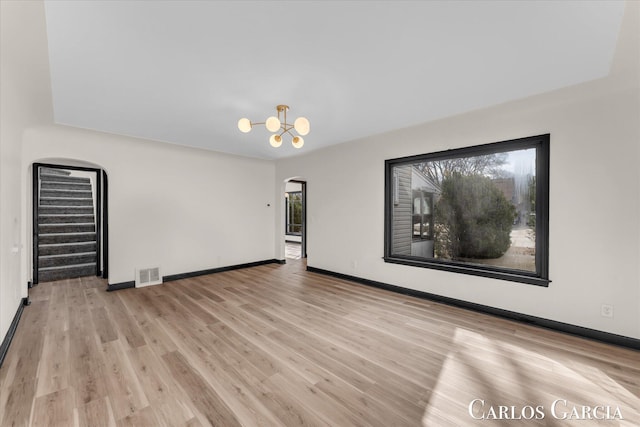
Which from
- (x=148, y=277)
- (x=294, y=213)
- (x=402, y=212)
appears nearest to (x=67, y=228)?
(x=148, y=277)

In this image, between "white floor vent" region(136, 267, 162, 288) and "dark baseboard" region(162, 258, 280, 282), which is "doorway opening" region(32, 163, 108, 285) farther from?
"dark baseboard" region(162, 258, 280, 282)

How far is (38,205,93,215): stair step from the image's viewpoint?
570 centimetres

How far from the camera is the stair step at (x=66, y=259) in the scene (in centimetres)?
504

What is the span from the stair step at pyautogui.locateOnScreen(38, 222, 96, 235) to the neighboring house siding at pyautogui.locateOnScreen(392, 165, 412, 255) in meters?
6.53

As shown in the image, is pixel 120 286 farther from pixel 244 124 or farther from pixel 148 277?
pixel 244 124

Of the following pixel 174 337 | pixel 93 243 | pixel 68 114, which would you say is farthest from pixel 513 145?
pixel 93 243

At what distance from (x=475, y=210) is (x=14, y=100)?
5.23 metres

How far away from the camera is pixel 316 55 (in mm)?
2139

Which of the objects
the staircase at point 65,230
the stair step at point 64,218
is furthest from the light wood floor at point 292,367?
the stair step at point 64,218

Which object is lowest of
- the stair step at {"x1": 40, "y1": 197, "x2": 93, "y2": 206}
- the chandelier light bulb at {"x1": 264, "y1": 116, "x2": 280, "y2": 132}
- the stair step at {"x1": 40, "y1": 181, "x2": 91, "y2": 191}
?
the stair step at {"x1": 40, "y1": 197, "x2": 93, "y2": 206}

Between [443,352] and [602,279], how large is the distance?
1.82 meters

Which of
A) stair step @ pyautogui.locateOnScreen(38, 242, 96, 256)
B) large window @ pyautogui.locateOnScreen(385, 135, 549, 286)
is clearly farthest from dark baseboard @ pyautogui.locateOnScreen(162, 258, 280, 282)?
large window @ pyautogui.locateOnScreen(385, 135, 549, 286)

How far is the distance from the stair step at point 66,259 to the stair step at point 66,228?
2.01 feet

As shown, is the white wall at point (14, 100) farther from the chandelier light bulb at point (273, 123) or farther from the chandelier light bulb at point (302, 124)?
the chandelier light bulb at point (302, 124)
